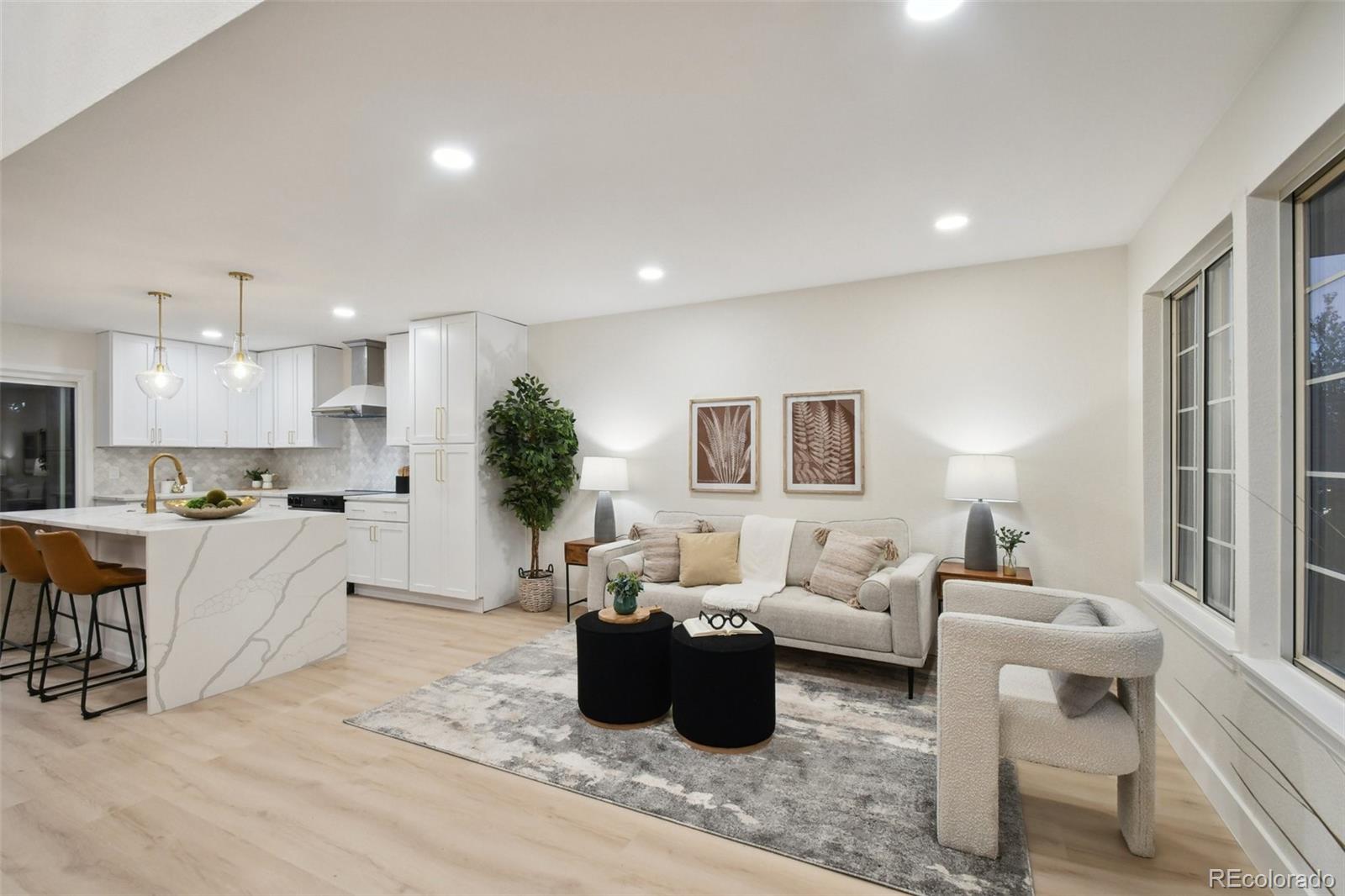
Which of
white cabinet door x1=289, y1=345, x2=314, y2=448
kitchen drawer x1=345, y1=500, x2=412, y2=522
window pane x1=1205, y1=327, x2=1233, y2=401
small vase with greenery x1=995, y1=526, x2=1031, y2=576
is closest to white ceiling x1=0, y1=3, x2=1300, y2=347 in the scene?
window pane x1=1205, y1=327, x2=1233, y2=401

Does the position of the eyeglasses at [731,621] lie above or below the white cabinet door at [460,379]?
below

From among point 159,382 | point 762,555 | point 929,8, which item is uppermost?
point 929,8

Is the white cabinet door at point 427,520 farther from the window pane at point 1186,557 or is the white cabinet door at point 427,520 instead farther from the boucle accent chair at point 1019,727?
the window pane at point 1186,557

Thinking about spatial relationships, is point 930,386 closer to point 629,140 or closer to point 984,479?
point 984,479

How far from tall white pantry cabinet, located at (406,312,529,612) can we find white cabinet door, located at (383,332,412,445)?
0.21 meters

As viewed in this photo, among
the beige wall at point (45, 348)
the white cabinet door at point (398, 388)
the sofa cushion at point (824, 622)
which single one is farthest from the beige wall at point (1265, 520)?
the beige wall at point (45, 348)

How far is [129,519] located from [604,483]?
2.89 m

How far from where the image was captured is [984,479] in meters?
3.45

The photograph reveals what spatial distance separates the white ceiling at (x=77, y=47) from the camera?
1.44 metres

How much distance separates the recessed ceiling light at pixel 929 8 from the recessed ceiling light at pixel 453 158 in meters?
1.63

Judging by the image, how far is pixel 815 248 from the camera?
352 cm

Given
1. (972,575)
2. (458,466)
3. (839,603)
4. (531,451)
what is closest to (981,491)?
(972,575)

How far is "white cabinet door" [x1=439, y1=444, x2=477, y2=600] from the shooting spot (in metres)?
4.98

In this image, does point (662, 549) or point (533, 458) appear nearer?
point (662, 549)
